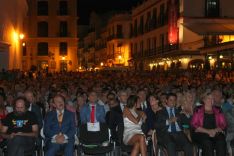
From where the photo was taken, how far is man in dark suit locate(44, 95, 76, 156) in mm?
9875

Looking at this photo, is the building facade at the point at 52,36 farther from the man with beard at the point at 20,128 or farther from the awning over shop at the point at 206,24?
the man with beard at the point at 20,128

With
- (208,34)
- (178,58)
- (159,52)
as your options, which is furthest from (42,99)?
(159,52)

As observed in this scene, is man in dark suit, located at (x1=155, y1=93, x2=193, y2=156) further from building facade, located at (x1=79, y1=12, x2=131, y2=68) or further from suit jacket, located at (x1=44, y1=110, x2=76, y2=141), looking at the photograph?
building facade, located at (x1=79, y1=12, x2=131, y2=68)

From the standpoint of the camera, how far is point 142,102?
512 inches

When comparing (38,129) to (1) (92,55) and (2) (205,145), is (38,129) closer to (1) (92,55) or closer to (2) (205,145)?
(2) (205,145)

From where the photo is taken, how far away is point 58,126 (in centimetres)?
1005

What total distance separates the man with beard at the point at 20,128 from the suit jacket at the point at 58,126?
384 mm

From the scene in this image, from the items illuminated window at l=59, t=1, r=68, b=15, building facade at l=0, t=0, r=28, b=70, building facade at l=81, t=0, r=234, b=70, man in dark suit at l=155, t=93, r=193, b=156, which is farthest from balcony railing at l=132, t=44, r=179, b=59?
man in dark suit at l=155, t=93, r=193, b=156

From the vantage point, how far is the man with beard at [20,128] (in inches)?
374

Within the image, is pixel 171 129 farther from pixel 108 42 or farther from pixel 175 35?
pixel 108 42

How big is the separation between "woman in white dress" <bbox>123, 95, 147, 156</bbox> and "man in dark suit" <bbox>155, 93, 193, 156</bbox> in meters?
0.36

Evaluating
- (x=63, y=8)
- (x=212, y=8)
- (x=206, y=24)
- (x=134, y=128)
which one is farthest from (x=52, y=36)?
(x=134, y=128)

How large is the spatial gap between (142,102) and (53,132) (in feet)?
11.5

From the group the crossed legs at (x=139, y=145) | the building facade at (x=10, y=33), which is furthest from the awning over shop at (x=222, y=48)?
the crossed legs at (x=139, y=145)
